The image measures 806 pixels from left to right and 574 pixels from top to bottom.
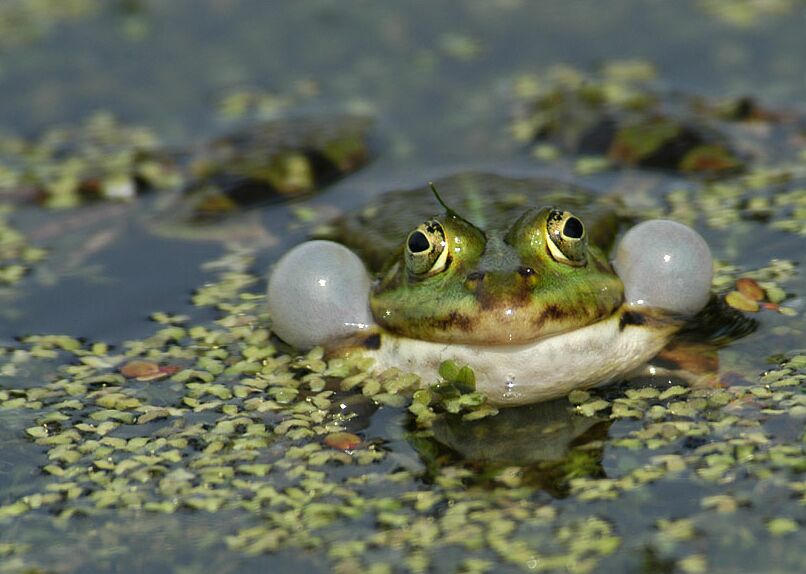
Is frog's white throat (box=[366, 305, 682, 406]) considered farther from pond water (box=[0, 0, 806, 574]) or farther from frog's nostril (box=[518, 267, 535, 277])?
frog's nostril (box=[518, 267, 535, 277])

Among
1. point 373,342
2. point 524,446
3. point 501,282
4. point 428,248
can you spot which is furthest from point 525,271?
point 373,342

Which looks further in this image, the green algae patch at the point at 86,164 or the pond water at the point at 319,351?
the green algae patch at the point at 86,164

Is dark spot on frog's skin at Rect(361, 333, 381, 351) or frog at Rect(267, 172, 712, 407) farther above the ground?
frog at Rect(267, 172, 712, 407)

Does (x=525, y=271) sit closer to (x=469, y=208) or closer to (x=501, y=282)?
(x=501, y=282)

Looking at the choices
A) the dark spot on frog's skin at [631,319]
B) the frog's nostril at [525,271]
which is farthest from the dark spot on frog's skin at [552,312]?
the dark spot on frog's skin at [631,319]

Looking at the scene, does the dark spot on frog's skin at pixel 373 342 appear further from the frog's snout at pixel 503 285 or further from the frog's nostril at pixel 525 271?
the frog's nostril at pixel 525 271

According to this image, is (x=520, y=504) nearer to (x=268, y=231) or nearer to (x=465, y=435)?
(x=465, y=435)

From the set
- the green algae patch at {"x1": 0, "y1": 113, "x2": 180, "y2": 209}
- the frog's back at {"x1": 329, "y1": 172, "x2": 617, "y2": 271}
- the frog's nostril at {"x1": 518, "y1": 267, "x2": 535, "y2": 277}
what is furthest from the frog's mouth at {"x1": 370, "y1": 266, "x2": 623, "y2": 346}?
the green algae patch at {"x1": 0, "y1": 113, "x2": 180, "y2": 209}
